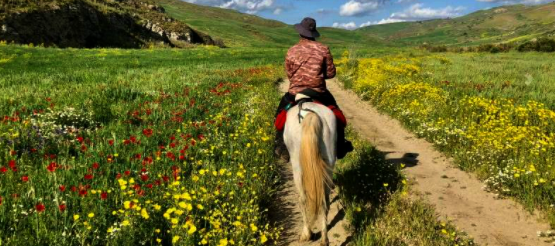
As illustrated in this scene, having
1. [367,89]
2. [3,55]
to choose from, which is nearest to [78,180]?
[367,89]

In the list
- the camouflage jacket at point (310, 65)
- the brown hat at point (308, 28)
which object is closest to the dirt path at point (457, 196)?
the camouflage jacket at point (310, 65)

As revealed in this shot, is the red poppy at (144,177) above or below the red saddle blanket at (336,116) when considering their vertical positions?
below

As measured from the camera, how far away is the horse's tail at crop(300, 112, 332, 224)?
4.76 meters

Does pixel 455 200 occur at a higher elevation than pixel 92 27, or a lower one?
lower

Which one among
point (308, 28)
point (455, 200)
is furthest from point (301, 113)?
point (455, 200)

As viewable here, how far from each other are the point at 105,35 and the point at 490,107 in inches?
2708

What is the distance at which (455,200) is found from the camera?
6.98 m

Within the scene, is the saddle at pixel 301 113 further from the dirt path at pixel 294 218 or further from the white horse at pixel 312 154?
the dirt path at pixel 294 218

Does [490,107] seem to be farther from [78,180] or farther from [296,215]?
[78,180]

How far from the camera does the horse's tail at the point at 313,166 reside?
476cm

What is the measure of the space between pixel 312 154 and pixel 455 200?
4065 millimetres

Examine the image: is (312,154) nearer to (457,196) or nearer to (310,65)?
(310,65)

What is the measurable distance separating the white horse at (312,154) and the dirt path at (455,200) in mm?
855

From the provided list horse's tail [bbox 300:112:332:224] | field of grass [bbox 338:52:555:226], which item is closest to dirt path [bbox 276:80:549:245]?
field of grass [bbox 338:52:555:226]
